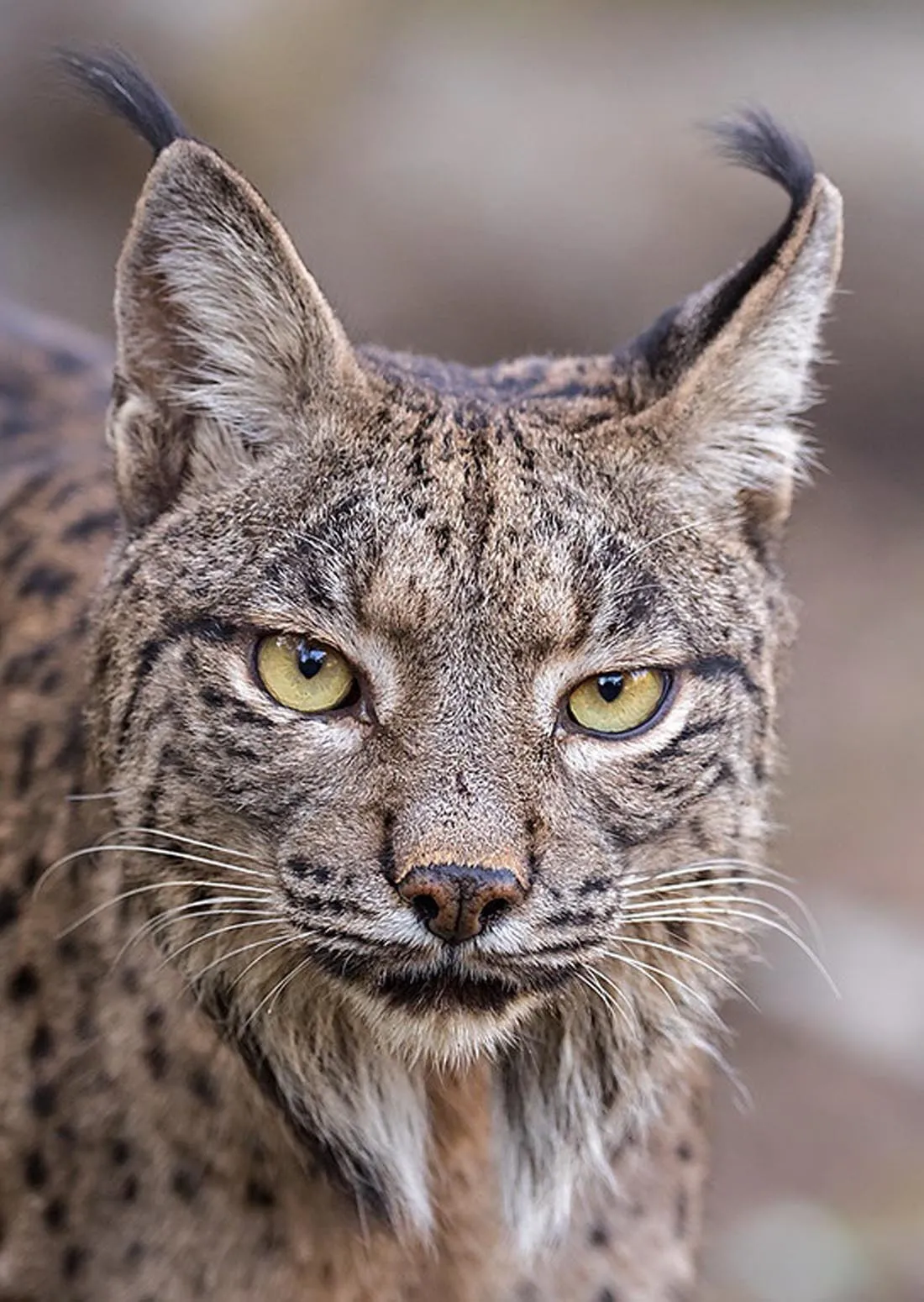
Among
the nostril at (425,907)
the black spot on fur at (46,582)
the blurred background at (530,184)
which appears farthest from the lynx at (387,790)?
the blurred background at (530,184)

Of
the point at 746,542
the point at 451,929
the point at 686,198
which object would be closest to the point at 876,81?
the point at 686,198

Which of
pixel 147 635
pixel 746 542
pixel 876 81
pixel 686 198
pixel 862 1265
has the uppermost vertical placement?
pixel 876 81

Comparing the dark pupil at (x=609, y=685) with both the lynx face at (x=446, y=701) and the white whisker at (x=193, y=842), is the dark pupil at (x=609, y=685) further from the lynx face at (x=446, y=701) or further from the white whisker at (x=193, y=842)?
the white whisker at (x=193, y=842)

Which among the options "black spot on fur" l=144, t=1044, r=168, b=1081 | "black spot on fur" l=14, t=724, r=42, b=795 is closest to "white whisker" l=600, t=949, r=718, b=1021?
"black spot on fur" l=144, t=1044, r=168, b=1081

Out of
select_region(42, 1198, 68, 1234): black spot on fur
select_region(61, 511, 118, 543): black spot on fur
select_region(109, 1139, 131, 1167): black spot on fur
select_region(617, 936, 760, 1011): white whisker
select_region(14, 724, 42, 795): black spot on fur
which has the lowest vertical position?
select_region(42, 1198, 68, 1234): black spot on fur

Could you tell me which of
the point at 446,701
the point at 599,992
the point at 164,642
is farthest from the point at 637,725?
the point at 164,642

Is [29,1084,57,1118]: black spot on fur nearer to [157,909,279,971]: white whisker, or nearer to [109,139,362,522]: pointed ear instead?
[157,909,279,971]: white whisker

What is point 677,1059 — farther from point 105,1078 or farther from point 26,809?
point 26,809
